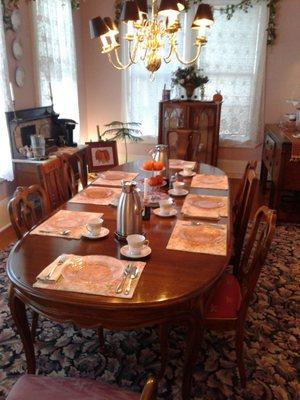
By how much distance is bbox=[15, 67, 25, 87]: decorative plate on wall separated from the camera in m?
3.77

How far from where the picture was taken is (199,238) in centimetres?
175

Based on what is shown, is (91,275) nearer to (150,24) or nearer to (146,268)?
(146,268)

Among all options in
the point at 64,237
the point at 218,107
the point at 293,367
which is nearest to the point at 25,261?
the point at 64,237

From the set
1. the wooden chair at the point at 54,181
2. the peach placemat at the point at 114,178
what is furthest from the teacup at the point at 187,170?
the wooden chair at the point at 54,181

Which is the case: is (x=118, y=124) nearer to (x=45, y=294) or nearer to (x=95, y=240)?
(x=95, y=240)

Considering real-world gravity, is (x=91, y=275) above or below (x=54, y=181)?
below

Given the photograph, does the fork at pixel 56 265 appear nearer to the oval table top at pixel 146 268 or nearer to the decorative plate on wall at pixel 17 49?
the oval table top at pixel 146 268

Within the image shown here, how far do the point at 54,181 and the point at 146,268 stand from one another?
4.25 feet

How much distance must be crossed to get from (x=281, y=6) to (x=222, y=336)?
15.1 ft

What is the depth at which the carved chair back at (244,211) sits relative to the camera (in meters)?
2.32

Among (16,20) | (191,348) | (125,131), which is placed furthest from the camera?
(125,131)

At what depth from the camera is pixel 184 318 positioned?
139cm

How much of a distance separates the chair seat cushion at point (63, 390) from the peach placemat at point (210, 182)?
164 cm

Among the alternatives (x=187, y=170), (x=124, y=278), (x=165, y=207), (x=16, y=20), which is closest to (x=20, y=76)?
(x=16, y=20)
